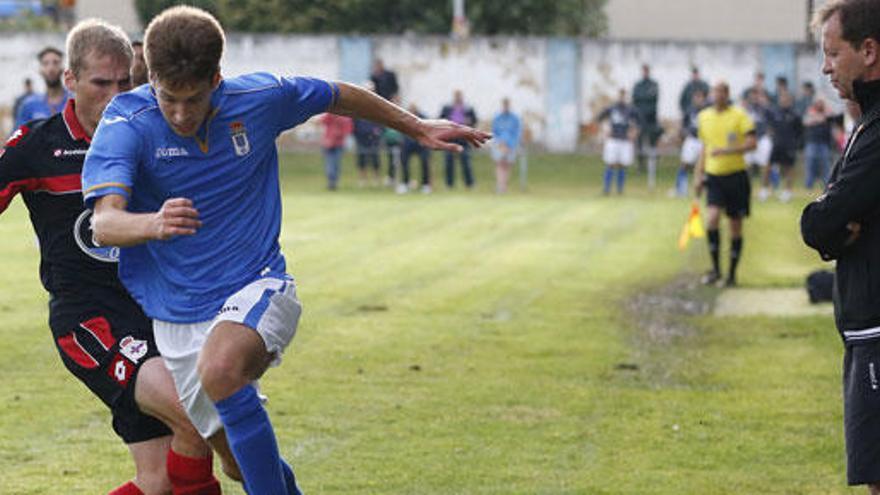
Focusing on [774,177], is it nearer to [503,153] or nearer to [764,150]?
[764,150]

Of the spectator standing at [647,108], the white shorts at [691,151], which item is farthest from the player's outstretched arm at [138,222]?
the spectator standing at [647,108]

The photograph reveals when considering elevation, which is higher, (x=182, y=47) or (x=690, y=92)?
(x=182, y=47)

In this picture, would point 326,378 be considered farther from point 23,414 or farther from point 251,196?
point 251,196

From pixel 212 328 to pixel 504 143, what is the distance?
2758 cm

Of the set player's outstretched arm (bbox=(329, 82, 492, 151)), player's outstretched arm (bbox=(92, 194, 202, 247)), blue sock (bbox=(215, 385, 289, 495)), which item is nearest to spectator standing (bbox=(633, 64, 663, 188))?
player's outstretched arm (bbox=(329, 82, 492, 151))

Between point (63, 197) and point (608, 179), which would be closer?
point (63, 197)

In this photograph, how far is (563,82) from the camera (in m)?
40.2

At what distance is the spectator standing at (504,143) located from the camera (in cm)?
3278

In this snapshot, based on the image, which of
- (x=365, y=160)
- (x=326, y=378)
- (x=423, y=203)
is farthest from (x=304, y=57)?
(x=326, y=378)

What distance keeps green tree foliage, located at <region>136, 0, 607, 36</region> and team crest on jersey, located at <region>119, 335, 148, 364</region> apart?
41.2 m

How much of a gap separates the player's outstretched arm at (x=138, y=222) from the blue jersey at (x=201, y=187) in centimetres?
10

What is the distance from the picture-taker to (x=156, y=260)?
5586mm

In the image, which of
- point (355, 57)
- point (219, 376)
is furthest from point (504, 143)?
point (219, 376)

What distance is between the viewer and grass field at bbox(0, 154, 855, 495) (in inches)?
314
